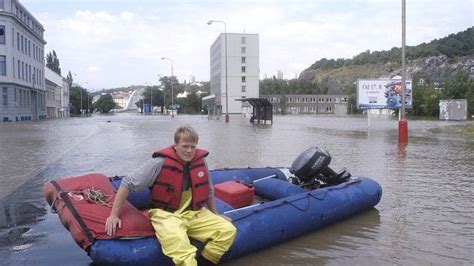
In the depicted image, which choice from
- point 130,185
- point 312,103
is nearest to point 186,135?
point 130,185

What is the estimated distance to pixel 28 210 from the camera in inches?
313

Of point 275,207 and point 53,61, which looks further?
point 53,61

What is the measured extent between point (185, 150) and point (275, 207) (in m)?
1.68

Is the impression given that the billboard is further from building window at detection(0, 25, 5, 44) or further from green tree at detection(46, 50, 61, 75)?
green tree at detection(46, 50, 61, 75)

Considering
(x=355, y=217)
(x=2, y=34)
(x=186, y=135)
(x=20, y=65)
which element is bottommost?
(x=355, y=217)

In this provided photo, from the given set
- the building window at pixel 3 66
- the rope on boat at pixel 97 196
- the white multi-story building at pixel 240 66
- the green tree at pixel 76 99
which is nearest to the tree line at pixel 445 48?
the white multi-story building at pixel 240 66

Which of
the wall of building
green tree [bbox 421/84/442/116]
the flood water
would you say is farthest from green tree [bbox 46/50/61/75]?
the flood water

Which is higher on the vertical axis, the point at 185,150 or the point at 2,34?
the point at 2,34

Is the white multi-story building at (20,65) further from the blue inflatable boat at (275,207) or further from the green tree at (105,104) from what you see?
the green tree at (105,104)

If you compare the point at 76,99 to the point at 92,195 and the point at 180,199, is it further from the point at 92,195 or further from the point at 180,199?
the point at 180,199

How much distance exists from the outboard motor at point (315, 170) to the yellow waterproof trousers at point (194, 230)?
2.93 meters

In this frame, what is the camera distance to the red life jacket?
197 inches

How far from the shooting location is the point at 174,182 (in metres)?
5.03

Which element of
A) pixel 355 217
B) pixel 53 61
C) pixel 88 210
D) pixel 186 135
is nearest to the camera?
pixel 186 135
